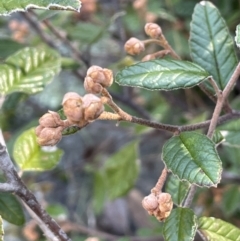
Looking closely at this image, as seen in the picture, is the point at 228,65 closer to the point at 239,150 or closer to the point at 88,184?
the point at 239,150

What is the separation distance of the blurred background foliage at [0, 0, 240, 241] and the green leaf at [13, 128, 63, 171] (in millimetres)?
220

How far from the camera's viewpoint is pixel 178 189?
82cm

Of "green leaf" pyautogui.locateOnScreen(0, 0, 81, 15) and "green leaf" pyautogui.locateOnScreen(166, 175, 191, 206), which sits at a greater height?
"green leaf" pyautogui.locateOnScreen(0, 0, 81, 15)

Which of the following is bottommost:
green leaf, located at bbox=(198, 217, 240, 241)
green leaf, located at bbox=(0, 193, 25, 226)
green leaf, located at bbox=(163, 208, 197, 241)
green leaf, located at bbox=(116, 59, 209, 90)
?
green leaf, located at bbox=(198, 217, 240, 241)

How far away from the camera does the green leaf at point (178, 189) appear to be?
31.0 inches

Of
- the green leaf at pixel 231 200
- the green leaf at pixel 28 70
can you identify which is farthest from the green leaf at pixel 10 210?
the green leaf at pixel 231 200

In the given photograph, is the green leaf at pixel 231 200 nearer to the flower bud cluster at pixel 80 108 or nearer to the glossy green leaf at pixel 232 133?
the glossy green leaf at pixel 232 133

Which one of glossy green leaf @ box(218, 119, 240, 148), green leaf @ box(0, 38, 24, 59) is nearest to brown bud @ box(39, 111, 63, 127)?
glossy green leaf @ box(218, 119, 240, 148)

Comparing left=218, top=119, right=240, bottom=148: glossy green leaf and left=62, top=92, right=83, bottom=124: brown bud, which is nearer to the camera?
left=62, top=92, right=83, bottom=124: brown bud

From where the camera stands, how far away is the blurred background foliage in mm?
1394

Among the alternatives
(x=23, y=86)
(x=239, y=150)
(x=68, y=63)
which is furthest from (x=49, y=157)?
(x=239, y=150)

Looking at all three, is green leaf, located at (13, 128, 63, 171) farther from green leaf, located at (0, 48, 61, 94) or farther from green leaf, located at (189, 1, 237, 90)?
green leaf, located at (189, 1, 237, 90)

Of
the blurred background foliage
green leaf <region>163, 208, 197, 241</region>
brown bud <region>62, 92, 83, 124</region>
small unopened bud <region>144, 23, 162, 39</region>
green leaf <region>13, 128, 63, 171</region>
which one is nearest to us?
brown bud <region>62, 92, 83, 124</region>

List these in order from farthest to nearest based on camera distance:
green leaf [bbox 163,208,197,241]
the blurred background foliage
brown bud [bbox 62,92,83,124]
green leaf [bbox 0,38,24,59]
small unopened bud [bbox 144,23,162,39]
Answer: the blurred background foliage
green leaf [bbox 0,38,24,59]
small unopened bud [bbox 144,23,162,39]
green leaf [bbox 163,208,197,241]
brown bud [bbox 62,92,83,124]
